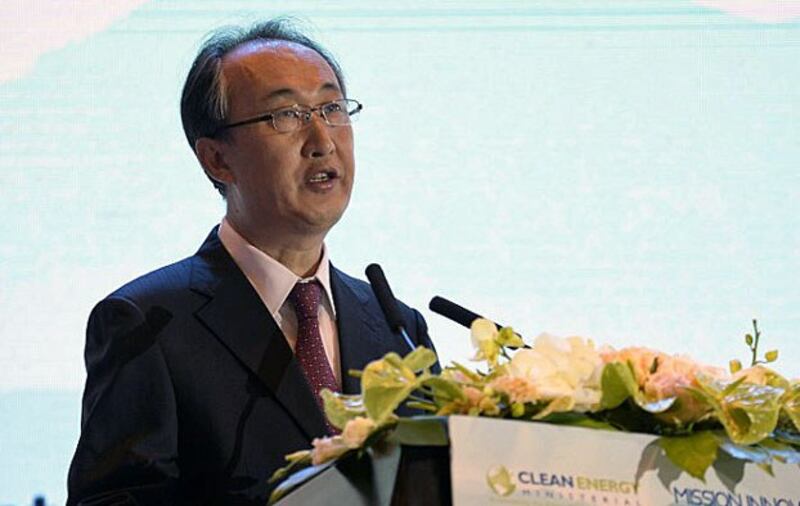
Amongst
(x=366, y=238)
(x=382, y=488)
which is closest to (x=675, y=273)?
(x=366, y=238)

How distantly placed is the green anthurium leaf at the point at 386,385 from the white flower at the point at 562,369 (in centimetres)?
11

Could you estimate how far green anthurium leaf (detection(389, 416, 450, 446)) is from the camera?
1.17m

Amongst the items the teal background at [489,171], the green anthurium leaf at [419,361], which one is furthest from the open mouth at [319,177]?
the green anthurium leaf at [419,361]

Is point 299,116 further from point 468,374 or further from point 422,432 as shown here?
point 422,432

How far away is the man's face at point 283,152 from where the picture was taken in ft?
7.84

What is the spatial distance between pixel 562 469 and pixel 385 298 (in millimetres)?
673

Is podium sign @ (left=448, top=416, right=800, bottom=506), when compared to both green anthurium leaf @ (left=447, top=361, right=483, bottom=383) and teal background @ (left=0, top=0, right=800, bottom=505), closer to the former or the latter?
green anthurium leaf @ (left=447, top=361, right=483, bottom=383)

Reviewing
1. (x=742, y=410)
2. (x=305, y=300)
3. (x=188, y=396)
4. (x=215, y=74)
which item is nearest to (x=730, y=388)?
(x=742, y=410)

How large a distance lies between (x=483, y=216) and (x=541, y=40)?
0.46 meters

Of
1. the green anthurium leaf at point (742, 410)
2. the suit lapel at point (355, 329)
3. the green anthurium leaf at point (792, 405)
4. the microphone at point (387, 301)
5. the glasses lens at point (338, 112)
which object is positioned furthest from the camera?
the glasses lens at point (338, 112)

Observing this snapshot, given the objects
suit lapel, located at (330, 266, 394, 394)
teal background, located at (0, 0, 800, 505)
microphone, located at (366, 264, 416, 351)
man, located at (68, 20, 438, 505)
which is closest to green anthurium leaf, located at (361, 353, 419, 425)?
microphone, located at (366, 264, 416, 351)

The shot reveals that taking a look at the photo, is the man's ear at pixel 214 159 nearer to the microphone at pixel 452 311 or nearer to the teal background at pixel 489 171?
the teal background at pixel 489 171

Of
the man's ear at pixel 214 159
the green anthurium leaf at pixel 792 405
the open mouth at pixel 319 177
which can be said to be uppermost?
the man's ear at pixel 214 159

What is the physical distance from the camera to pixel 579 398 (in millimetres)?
1243
